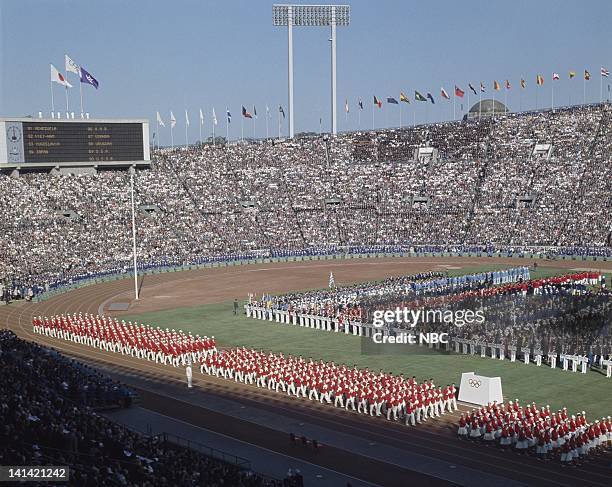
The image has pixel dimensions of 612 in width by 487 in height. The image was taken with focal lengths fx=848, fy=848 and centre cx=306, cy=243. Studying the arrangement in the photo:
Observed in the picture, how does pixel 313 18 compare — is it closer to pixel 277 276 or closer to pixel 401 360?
pixel 277 276

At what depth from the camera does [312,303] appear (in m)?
39.1

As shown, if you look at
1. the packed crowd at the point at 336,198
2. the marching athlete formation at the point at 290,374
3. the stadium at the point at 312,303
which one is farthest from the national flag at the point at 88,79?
the marching athlete formation at the point at 290,374

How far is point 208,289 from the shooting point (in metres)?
50.6

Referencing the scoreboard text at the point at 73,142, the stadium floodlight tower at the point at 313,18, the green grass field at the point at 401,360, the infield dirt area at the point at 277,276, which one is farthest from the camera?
the stadium floodlight tower at the point at 313,18

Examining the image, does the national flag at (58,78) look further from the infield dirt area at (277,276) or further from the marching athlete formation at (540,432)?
the marching athlete formation at (540,432)

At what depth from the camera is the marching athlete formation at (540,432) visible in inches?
778

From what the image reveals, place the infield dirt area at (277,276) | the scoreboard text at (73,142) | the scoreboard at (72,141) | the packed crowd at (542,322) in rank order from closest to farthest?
the packed crowd at (542,322) < the infield dirt area at (277,276) < the scoreboard at (72,141) < the scoreboard text at (73,142)

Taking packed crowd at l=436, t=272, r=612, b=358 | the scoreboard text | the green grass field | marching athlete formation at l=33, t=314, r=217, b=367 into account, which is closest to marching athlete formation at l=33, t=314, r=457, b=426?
marching athlete formation at l=33, t=314, r=217, b=367

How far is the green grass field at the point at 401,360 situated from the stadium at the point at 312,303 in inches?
5.3

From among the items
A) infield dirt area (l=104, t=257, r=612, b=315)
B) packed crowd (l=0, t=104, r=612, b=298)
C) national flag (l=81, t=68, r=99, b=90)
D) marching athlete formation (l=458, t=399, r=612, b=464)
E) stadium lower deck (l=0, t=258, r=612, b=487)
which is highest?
national flag (l=81, t=68, r=99, b=90)

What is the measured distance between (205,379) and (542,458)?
40.9 ft

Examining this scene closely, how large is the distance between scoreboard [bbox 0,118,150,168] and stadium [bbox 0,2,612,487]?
5.4 inches

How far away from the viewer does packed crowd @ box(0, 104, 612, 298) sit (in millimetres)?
60344

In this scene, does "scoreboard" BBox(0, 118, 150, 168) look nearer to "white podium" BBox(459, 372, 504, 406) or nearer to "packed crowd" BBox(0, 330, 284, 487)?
"packed crowd" BBox(0, 330, 284, 487)
